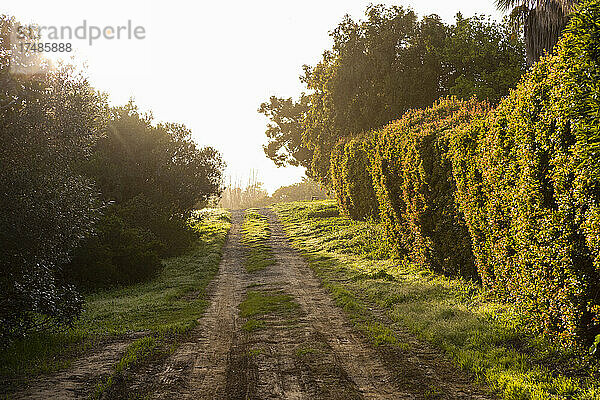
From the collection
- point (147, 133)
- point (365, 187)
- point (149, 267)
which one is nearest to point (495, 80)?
point (365, 187)

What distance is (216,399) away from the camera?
22.1ft

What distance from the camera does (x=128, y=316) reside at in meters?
Answer: 13.3

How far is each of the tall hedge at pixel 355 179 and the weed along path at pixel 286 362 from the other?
592 inches

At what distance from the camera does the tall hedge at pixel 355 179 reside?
1130 inches

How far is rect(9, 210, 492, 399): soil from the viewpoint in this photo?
6.97 metres

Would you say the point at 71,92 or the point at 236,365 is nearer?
the point at 236,365

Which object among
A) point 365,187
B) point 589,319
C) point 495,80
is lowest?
point 589,319

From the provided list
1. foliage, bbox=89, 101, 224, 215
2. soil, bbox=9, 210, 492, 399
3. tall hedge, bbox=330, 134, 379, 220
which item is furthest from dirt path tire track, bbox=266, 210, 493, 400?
foliage, bbox=89, 101, 224, 215

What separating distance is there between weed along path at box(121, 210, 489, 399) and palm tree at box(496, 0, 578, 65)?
17.4 meters

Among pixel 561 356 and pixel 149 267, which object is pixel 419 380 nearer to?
pixel 561 356

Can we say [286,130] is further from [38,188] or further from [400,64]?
[38,188]

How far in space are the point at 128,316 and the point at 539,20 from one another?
2368cm

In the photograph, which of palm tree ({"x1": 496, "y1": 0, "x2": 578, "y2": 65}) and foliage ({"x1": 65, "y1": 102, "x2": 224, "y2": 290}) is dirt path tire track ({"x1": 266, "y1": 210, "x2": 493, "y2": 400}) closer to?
foliage ({"x1": 65, "y1": 102, "x2": 224, "y2": 290})

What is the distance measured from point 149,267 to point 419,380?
16.0m
